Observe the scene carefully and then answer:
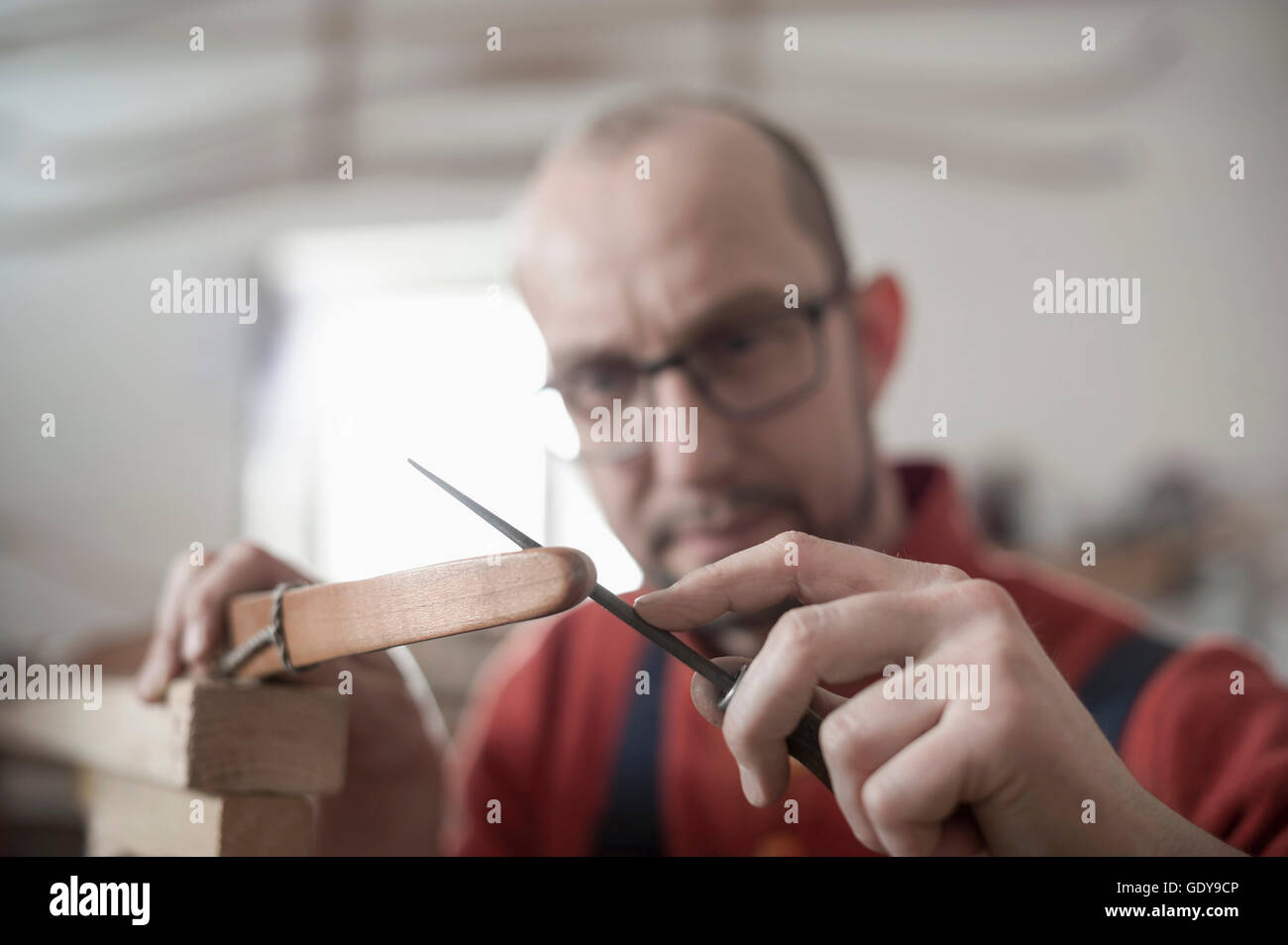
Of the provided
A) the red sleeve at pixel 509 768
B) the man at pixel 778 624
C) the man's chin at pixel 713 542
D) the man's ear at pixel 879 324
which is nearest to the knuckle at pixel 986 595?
the man at pixel 778 624

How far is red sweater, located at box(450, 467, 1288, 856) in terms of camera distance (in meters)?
0.39

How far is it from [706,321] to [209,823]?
262 millimetres

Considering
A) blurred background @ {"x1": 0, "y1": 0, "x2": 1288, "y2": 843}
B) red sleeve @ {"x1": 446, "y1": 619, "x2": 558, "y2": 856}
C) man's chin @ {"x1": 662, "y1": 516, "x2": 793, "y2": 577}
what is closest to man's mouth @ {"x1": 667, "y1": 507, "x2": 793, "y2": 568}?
man's chin @ {"x1": 662, "y1": 516, "x2": 793, "y2": 577}

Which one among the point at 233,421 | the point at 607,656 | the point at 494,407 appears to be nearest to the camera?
the point at 494,407

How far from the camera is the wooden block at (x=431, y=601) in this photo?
→ 20 cm

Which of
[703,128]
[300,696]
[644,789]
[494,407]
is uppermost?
[703,128]

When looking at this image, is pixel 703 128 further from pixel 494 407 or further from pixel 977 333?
pixel 977 333

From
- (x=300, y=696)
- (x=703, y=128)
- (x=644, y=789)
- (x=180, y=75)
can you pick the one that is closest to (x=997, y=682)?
(x=300, y=696)

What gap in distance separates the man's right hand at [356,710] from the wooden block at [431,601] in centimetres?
5

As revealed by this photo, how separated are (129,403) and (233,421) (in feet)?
0.52

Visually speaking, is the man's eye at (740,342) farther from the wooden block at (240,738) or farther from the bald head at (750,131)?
the wooden block at (240,738)

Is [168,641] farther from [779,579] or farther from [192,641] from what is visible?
[779,579]

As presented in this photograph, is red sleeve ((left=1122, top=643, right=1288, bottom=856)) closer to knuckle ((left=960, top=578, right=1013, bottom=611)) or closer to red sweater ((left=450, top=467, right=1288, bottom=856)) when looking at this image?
red sweater ((left=450, top=467, right=1288, bottom=856))

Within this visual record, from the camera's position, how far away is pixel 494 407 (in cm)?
49
